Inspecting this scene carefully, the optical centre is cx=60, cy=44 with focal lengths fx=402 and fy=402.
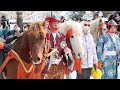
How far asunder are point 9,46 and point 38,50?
0.49m

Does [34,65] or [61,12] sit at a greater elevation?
[61,12]

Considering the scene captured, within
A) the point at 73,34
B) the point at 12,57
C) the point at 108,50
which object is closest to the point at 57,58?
the point at 73,34

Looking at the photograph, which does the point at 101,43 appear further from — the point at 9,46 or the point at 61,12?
the point at 9,46

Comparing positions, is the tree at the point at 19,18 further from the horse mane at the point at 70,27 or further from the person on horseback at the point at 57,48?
the horse mane at the point at 70,27

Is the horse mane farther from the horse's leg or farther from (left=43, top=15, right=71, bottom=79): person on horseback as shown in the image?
the horse's leg

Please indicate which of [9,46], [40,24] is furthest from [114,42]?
[9,46]

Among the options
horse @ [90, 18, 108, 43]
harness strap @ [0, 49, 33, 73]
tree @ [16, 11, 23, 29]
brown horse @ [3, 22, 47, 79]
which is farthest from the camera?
horse @ [90, 18, 108, 43]

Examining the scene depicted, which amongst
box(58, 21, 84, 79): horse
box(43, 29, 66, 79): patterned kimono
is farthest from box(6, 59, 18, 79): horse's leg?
box(58, 21, 84, 79): horse

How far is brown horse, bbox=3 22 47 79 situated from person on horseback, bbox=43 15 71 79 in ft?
0.42

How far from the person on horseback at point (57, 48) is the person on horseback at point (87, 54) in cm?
28

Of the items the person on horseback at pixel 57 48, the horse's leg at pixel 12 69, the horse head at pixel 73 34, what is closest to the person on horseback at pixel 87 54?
the horse head at pixel 73 34

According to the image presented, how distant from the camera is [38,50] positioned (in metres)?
5.07

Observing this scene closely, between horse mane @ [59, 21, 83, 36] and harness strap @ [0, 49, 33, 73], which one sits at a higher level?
horse mane @ [59, 21, 83, 36]

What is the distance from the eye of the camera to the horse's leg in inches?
212
